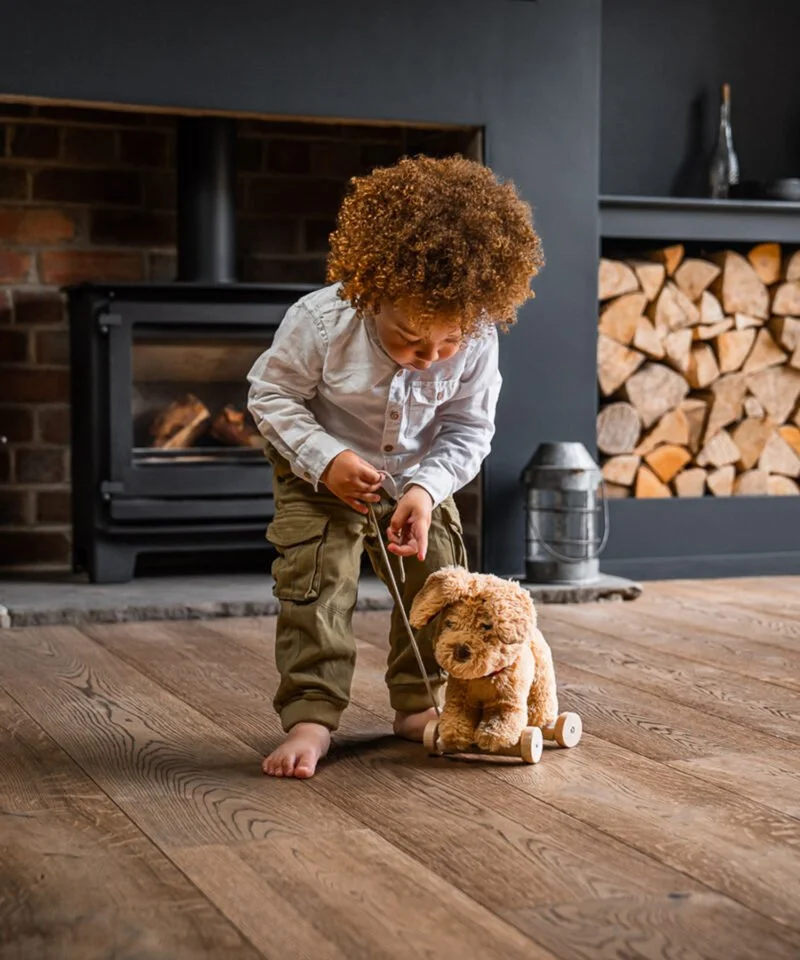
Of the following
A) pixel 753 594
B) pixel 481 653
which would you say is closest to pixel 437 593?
pixel 481 653

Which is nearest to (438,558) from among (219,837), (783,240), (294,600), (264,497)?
(294,600)

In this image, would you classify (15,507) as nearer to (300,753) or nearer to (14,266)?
(14,266)

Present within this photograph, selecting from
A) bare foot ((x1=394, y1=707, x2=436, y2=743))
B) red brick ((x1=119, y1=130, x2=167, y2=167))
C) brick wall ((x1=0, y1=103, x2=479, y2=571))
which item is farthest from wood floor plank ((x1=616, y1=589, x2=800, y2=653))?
red brick ((x1=119, y1=130, x2=167, y2=167))

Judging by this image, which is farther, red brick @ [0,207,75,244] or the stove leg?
red brick @ [0,207,75,244]

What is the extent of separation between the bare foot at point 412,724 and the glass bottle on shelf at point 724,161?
2360 mm

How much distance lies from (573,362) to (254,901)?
253 centimetres

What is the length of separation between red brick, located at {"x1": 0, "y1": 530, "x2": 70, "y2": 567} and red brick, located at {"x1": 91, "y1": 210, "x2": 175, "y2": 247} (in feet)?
2.62

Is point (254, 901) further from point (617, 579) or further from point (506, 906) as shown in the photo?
point (617, 579)

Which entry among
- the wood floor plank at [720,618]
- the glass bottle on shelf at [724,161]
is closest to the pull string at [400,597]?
the wood floor plank at [720,618]

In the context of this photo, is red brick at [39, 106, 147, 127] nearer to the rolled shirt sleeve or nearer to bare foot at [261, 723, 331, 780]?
the rolled shirt sleeve

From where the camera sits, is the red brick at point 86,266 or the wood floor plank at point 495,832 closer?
the wood floor plank at point 495,832

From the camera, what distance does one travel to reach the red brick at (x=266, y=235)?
4035 millimetres

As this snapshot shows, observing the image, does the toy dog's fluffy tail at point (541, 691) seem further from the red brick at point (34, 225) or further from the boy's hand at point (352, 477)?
the red brick at point (34, 225)

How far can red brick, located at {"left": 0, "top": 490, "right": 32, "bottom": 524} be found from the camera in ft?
12.7
